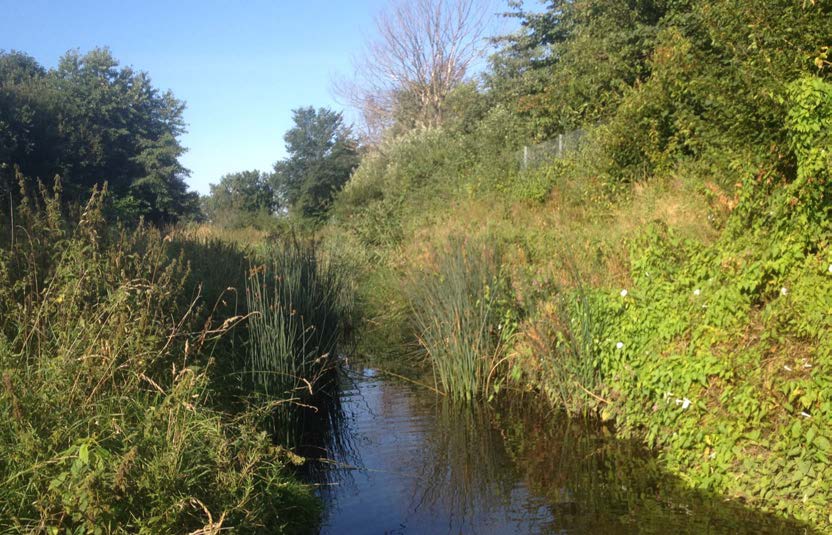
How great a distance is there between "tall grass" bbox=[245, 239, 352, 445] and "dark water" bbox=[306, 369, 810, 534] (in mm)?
582

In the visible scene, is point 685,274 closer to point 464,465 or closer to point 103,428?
point 464,465

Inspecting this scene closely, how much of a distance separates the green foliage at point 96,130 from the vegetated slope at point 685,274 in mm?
21306

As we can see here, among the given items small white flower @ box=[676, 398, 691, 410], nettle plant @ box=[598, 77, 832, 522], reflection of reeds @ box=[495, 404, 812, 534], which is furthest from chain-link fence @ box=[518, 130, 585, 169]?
small white flower @ box=[676, 398, 691, 410]

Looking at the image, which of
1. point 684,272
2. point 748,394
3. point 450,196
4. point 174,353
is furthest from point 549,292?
point 450,196

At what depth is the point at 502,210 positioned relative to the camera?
15141 millimetres

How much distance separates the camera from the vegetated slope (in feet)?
17.4

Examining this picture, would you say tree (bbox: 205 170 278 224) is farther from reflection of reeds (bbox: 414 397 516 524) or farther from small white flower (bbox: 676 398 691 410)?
small white flower (bbox: 676 398 691 410)

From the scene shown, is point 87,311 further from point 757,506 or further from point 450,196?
point 450,196

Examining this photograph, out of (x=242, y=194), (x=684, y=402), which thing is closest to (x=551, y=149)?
(x=684, y=402)

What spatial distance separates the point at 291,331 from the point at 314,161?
34.9 m

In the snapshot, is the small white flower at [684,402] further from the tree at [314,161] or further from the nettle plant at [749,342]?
the tree at [314,161]

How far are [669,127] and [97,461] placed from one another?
1134 cm

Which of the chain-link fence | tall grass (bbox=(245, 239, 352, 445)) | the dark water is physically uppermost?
the chain-link fence

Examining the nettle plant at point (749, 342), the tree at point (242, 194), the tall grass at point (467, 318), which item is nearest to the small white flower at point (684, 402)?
the nettle plant at point (749, 342)
